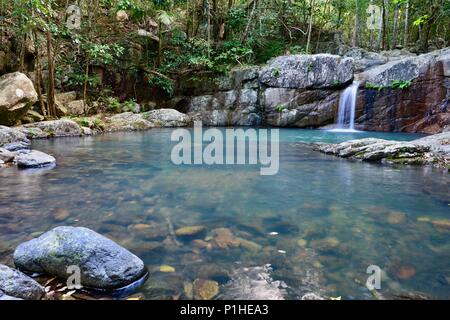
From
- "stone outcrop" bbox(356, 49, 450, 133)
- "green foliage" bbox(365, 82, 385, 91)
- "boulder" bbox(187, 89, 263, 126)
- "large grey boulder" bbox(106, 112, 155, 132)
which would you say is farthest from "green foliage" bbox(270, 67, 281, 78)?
"large grey boulder" bbox(106, 112, 155, 132)

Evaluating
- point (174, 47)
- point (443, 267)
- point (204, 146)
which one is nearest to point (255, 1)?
point (174, 47)

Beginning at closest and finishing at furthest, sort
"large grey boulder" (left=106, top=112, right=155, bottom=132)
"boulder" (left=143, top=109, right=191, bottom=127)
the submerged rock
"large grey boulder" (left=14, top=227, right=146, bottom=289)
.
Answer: "large grey boulder" (left=14, top=227, right=146, bottom=289) < the submerged rock < "large grey boulder" (left=106, top=112, right=155, bottom=132) < "boulder" (left=143, top=109, right=191, bottom=127)

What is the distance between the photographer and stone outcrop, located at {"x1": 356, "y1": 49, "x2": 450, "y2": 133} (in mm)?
11805

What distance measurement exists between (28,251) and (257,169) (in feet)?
13.6

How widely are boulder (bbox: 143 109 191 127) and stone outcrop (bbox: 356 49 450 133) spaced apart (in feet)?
25.3

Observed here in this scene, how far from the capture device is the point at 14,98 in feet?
31.5

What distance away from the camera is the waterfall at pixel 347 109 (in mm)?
13523

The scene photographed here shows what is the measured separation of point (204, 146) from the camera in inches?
345

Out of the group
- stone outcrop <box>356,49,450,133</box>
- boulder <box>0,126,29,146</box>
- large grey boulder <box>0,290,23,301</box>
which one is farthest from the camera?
stone outcrop <box>356,49,450,133</box>

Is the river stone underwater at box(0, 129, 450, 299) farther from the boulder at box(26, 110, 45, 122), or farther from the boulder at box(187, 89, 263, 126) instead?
the boulder at box(187, 89, 263, 126)

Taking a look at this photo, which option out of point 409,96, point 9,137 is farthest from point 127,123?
point 409,96

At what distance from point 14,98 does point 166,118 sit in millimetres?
6163

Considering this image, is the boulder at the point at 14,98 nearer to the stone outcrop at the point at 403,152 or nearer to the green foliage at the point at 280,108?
the stone outcrop at the point at 403,152

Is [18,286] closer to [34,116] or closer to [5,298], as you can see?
[5,298]
